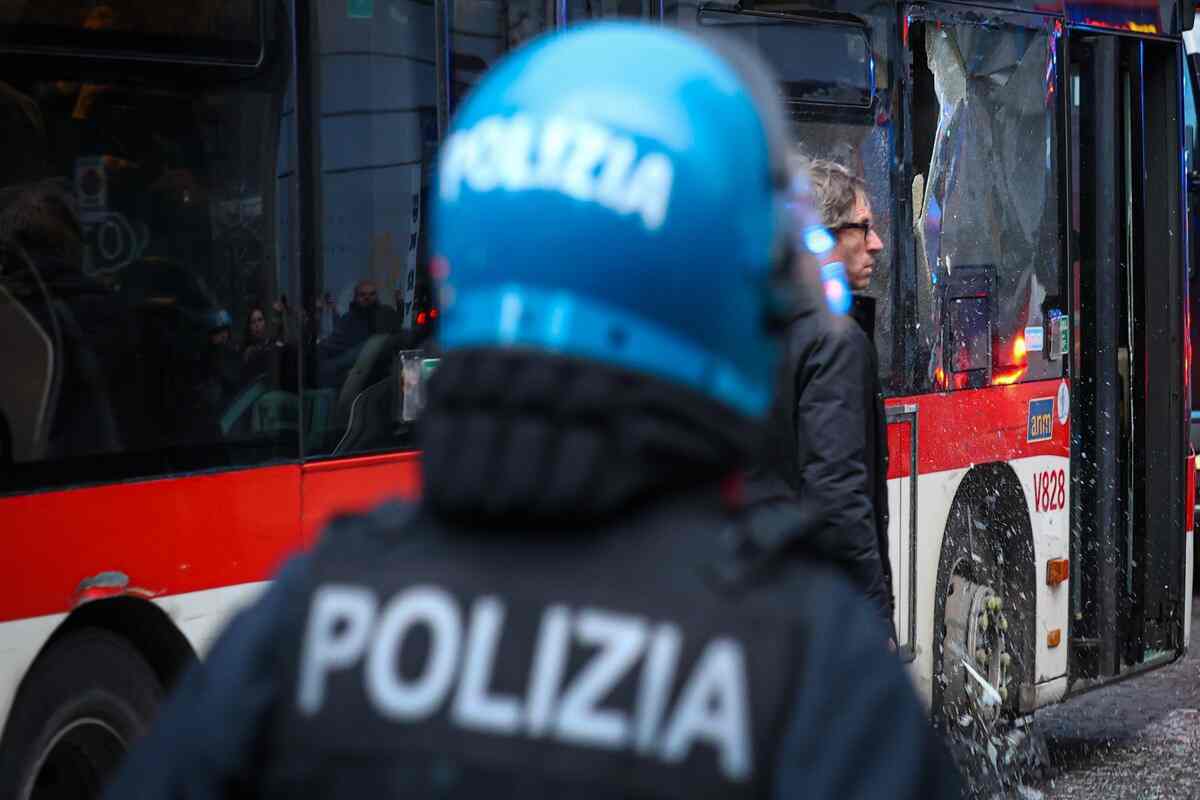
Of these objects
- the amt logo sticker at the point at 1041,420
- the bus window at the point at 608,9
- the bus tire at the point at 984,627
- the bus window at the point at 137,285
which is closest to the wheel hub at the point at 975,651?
the bus tire at the point at 984,627

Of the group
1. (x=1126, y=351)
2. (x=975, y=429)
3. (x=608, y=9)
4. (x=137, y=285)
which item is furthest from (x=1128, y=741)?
(x=137, y=285)

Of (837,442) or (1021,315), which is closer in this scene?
(837,442)

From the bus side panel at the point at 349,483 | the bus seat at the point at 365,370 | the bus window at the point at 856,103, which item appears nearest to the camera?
the bus side panel at the point at 349,483

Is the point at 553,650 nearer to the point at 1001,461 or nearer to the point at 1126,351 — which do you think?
the point at 1001,461

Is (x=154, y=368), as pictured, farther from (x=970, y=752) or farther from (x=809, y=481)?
(x=970, y=752)

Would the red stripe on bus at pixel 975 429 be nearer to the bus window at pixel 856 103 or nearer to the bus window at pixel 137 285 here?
the bus window at pixel 856 103

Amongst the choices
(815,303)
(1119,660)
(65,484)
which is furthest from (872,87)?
(65,484)

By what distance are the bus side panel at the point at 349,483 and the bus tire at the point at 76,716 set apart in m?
0.46

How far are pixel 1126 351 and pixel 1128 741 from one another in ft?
4.92

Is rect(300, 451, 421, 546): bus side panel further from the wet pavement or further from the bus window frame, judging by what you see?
the wet pavement

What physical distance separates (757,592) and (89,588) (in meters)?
2.66

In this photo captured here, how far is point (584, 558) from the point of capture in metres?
1.24

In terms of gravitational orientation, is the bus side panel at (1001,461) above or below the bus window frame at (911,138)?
below

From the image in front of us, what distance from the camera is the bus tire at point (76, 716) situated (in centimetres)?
365
